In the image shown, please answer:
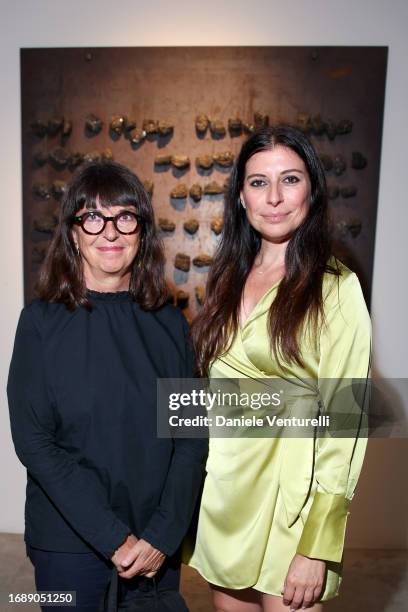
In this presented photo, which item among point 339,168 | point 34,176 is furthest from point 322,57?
point 34,176

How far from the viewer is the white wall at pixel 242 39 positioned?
2258 mm

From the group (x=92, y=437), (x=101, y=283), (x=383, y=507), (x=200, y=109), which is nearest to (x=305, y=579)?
(x=92, y=437)

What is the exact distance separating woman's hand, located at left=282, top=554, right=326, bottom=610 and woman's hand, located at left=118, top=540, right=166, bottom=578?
0.33 metres

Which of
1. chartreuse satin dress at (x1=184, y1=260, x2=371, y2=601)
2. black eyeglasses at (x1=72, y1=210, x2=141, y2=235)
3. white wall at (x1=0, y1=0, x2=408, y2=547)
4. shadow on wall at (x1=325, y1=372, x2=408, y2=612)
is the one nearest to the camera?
chartreuse satin dress at (x1=184, y1=260, x2=371, y2=601)

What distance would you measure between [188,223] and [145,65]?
2.38 ft

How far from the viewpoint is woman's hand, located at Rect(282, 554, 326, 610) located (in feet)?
4.22

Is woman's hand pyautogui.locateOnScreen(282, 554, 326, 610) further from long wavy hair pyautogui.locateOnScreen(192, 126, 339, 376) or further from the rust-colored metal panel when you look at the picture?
the rust-colored metal panel

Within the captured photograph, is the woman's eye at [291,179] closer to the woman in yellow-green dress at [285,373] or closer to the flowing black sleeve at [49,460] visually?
the woman in yellow-green dress at [285,373]

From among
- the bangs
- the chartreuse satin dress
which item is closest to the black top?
the chartreuse satin dress

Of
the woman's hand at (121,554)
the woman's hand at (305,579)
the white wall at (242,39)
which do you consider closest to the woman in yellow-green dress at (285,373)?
the woman's hand at (305,579)

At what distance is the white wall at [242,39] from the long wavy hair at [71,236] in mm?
1231

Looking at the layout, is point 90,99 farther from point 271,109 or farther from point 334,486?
A: point 334,486

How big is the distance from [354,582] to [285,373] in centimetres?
171

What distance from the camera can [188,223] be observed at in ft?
7.91
